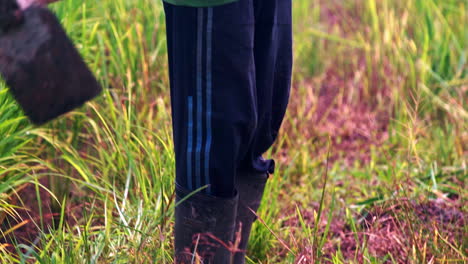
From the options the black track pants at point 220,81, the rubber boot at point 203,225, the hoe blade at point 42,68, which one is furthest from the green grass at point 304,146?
the hoe blade at point 42,68

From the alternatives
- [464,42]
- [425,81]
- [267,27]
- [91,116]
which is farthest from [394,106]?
[267,27]

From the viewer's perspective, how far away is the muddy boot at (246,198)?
5.56 ft

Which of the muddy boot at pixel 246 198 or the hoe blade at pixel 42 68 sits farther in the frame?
the muddy boot at pixel 246 198

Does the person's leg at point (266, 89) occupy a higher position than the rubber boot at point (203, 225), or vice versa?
the person's leg at point (266, 89)

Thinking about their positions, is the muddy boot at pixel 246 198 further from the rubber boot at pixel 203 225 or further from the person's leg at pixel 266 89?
the rubber boot at pixel 203 225

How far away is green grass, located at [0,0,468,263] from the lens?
1.73m

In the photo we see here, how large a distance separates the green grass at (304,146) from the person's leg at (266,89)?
125 mm

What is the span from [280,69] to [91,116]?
1.07m

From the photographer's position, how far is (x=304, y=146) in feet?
8.71

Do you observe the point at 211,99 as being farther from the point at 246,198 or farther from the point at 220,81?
the point at 246,198

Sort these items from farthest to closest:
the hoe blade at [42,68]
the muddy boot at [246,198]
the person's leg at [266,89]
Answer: the muddy boot at [246,198]
the person's leg at [266,89]
the hoe blade at [42,68]

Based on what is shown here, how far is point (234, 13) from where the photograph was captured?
133cm

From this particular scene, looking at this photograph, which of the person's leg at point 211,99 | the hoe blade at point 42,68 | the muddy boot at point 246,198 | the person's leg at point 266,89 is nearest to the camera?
the hoe blade at point 42,68

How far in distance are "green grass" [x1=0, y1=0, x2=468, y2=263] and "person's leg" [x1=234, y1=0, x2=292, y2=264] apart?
125 millimetres
